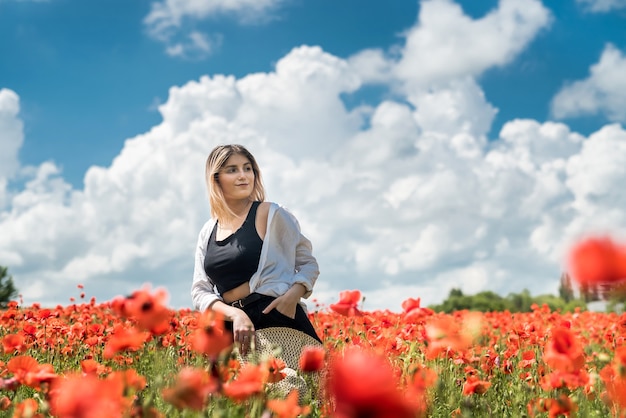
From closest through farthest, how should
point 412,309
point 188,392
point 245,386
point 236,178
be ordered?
1. point 188,392
2. point 245,386
3. point 412,309
4. point 236,178

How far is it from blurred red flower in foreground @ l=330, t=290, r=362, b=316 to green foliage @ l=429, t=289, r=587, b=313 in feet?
45.8

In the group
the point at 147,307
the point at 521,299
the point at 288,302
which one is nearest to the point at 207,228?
the point at 288,302

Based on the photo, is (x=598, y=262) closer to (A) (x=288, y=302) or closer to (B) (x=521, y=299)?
(A) (x=288, y=302)

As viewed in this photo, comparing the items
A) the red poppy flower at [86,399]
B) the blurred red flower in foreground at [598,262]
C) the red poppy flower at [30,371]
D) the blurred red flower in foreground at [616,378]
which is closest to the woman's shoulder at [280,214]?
the red poppy flower at [30,371]

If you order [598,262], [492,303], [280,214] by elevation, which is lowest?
[598,262]

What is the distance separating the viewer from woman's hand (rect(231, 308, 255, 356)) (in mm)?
3826

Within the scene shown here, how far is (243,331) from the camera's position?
3834 millimetres

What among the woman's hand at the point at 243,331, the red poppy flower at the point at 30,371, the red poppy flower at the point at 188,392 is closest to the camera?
the red poppy flower at the point at 188,392

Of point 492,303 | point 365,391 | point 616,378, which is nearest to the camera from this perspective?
point 365,391

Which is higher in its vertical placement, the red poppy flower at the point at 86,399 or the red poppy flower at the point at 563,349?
the red poppy flower at the point at 563,349

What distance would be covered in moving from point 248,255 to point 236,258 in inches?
3.2

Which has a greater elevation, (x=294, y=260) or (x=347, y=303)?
(x=294, y=260)

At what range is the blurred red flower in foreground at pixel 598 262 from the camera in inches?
60.8

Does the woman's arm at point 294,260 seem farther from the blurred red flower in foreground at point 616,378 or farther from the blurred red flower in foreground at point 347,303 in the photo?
the blurred red flower in foreground at point 616,378
